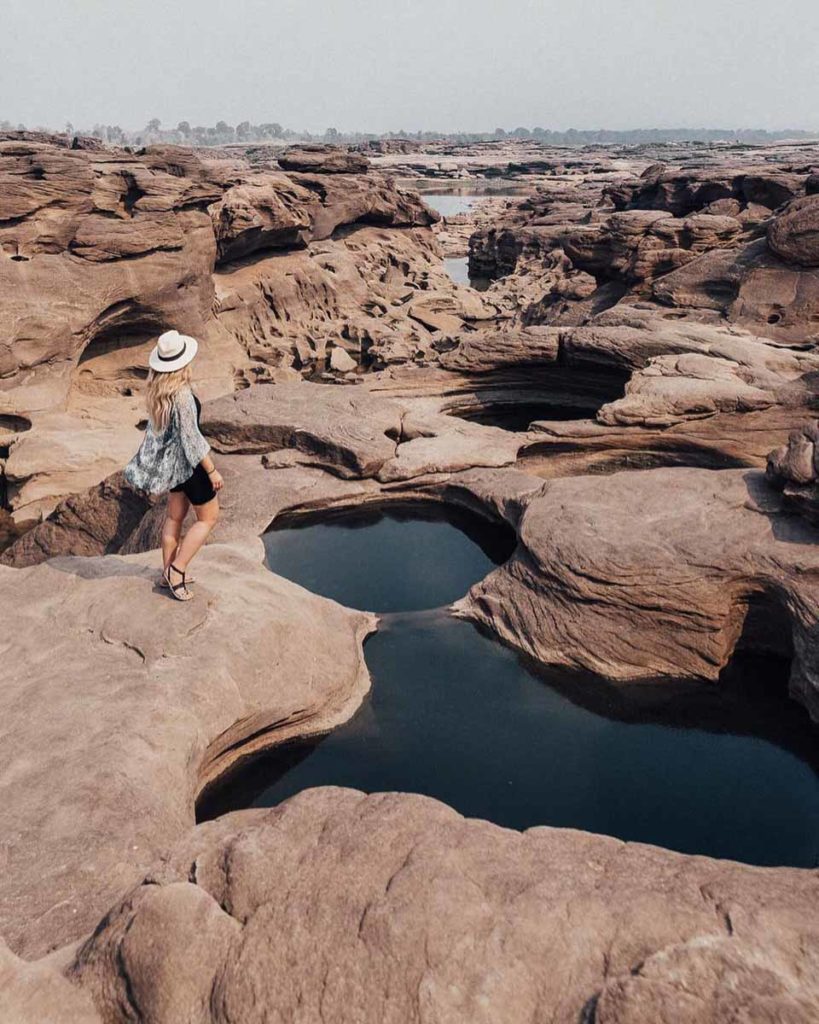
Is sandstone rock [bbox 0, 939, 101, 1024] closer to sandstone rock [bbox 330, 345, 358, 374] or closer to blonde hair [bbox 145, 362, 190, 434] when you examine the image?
blonde hair [bbox 145, 362, 190, 434]

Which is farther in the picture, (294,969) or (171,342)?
(171,342)

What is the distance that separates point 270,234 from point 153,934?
24561mm

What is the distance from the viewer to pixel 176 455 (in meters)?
5.60

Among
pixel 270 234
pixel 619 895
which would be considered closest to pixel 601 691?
pixel 619 895

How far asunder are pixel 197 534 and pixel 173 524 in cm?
29

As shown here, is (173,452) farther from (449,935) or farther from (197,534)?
(449,935)

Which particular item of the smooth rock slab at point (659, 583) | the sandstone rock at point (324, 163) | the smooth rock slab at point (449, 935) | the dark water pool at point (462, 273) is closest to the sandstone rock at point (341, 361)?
the sandstone rock at point (324, 163)

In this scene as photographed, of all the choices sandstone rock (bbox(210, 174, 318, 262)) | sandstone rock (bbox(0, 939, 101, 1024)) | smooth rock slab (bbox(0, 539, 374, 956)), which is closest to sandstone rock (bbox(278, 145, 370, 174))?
sandstone rock (bbox(210, 174, 318, 262))

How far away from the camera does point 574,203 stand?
44406mm

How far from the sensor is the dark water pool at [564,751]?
539 centimetres

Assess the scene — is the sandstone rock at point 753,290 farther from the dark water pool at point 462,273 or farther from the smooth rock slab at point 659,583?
the dark water pool at point 462,273

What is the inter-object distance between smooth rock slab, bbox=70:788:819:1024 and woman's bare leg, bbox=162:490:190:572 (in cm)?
285

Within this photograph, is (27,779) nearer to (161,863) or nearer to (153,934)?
(161,863)

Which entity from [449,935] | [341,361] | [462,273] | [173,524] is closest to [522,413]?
[173,524]
